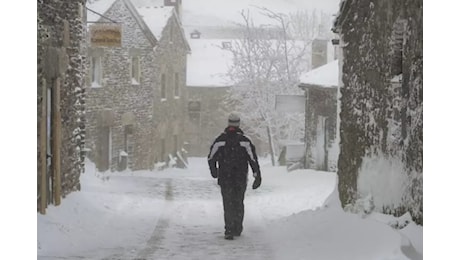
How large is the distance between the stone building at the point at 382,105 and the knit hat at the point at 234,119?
38.0 inches

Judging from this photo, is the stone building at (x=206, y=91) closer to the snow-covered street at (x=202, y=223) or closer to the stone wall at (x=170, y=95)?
the stone wall at (x=170, y=95)

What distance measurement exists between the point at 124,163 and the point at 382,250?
97.9 inches

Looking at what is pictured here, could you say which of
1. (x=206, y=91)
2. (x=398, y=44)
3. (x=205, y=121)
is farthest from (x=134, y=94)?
(x=398, y=44)

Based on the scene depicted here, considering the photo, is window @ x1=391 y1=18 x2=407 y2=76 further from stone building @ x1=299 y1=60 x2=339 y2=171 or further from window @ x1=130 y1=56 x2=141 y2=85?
window @ x1=130 y1=56 x2=141 y2=85

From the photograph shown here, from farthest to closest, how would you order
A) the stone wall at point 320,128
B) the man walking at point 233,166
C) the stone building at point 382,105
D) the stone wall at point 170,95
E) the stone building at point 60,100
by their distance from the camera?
the stone wall at point 320,128
the stone wall at point 170,95
the man walking at point 233,166
the stone building at point 60,100
the stone building at point 382,105

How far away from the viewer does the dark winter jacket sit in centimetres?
612

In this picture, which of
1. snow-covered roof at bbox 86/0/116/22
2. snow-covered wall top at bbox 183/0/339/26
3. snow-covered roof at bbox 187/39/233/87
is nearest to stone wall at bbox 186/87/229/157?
snow-covered roof at bbox 187/39/233/87

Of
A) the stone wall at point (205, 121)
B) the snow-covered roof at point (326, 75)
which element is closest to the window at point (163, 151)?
the stone wall at point (205, 121)

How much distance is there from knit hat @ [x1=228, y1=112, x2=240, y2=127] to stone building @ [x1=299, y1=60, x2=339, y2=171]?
0.57 metres

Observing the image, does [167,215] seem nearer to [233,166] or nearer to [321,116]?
[233,166]

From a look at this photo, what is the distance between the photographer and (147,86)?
280 inches

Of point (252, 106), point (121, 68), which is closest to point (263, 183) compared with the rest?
point (252, 106)

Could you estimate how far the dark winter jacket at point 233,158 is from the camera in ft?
20.1

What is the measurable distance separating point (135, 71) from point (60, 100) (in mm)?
706
